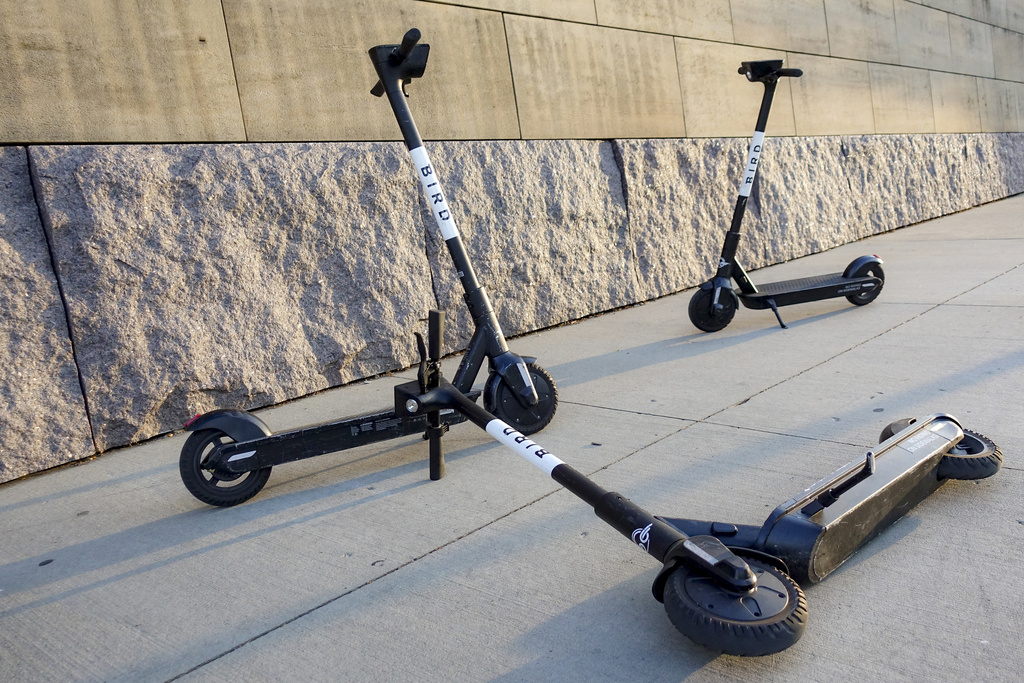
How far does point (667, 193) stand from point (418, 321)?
277cm

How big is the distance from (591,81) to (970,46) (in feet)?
26.2

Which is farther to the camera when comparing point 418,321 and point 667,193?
point 667,193

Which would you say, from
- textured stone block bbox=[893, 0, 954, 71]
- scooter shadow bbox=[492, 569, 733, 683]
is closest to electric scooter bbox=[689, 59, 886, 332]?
scooter shadow bbox=[492, 569, 733, 683]

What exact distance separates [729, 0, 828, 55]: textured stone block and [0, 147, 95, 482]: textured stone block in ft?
20.3

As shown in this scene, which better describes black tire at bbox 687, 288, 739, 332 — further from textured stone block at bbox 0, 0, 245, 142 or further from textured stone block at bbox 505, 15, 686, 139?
textured stone block at bbox 0, 0, 245, 142

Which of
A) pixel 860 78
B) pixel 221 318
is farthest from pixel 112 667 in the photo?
pixel 860 78

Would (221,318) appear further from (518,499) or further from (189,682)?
(189,682)

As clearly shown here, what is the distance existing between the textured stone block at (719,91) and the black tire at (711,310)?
2.40m

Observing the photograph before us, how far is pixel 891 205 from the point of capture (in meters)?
9.20

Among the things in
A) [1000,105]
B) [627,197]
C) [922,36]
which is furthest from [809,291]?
[1000,105]

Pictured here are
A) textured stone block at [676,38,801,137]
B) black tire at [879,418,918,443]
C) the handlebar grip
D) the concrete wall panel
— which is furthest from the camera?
textured stone block at [676,38,801,137]

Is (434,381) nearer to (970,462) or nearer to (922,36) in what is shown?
(970,462)

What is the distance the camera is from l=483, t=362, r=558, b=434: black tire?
332 cm

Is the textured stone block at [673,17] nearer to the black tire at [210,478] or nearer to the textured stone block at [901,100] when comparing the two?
the textured stone block at [901,100]
